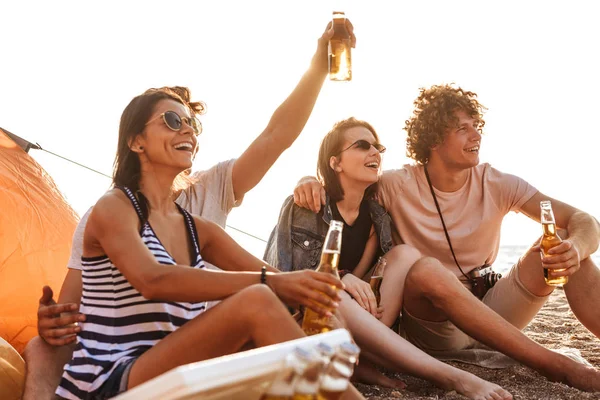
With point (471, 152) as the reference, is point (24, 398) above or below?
below

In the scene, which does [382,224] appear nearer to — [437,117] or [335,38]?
[437,117]

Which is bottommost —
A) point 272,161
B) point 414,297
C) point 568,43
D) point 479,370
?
point 479,370

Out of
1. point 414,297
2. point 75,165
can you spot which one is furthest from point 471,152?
point 75,165

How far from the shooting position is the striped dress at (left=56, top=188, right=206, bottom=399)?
2426 millimetres

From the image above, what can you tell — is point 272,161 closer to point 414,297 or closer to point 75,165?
point 414,297

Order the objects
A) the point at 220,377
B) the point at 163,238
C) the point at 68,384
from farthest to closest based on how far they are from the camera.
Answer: the point at 163,238 → the point at 68,384 → the point at 220,377

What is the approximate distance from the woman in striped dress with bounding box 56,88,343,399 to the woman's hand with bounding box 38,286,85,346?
17 centimetres

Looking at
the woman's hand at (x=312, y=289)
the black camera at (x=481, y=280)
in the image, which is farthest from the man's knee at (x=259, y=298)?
the black camera at (x=481, y=280)

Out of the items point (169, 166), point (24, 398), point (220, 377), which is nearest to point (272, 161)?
point (169, 166)

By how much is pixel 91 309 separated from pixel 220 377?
1281 mm

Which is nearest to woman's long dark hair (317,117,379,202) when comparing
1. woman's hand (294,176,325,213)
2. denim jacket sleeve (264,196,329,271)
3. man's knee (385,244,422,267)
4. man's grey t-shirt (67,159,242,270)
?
woman's hand (294,176,325,213)

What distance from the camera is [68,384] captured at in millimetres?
2488

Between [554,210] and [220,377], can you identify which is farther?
[554,210]

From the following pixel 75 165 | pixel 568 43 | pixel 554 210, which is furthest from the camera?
pixel 568 43
